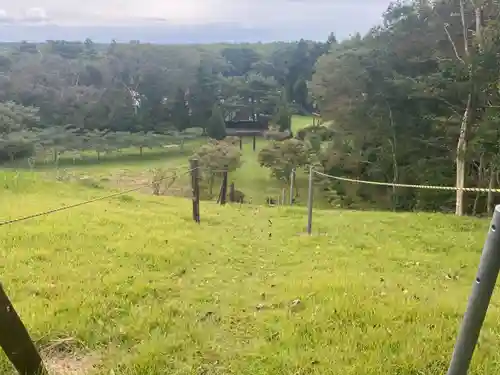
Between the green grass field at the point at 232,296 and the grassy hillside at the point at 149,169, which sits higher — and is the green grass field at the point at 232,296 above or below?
above

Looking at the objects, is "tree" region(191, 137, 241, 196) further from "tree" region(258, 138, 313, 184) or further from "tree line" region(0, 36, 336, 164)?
"tree line" region(0, 36, 336, 164)

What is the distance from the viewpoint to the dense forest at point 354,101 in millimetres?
15805

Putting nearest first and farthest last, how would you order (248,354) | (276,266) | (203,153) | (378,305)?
(248,354), (378,305), (276,266), (203,153)

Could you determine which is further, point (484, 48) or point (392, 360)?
point (484, 48)

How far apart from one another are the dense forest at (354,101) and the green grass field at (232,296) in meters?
7.41

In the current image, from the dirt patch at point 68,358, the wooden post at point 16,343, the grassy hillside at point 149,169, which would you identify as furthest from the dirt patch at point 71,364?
the grassy hillside at point 149,169

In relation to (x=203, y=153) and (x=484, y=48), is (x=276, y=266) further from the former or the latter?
(x=203, y=153)

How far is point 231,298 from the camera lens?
15.4ft

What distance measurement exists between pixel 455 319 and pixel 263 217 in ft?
27.4

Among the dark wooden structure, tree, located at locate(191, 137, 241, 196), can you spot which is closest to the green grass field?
tree, located at locate(191, 137, 241, 196)

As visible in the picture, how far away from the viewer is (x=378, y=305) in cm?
413

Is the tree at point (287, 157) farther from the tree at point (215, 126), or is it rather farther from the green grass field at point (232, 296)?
the green grass field at point (232, 296)

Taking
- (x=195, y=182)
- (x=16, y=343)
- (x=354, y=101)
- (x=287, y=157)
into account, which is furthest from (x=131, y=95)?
(x=16, y=343)

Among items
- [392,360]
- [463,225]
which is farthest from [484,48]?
[392,360]
